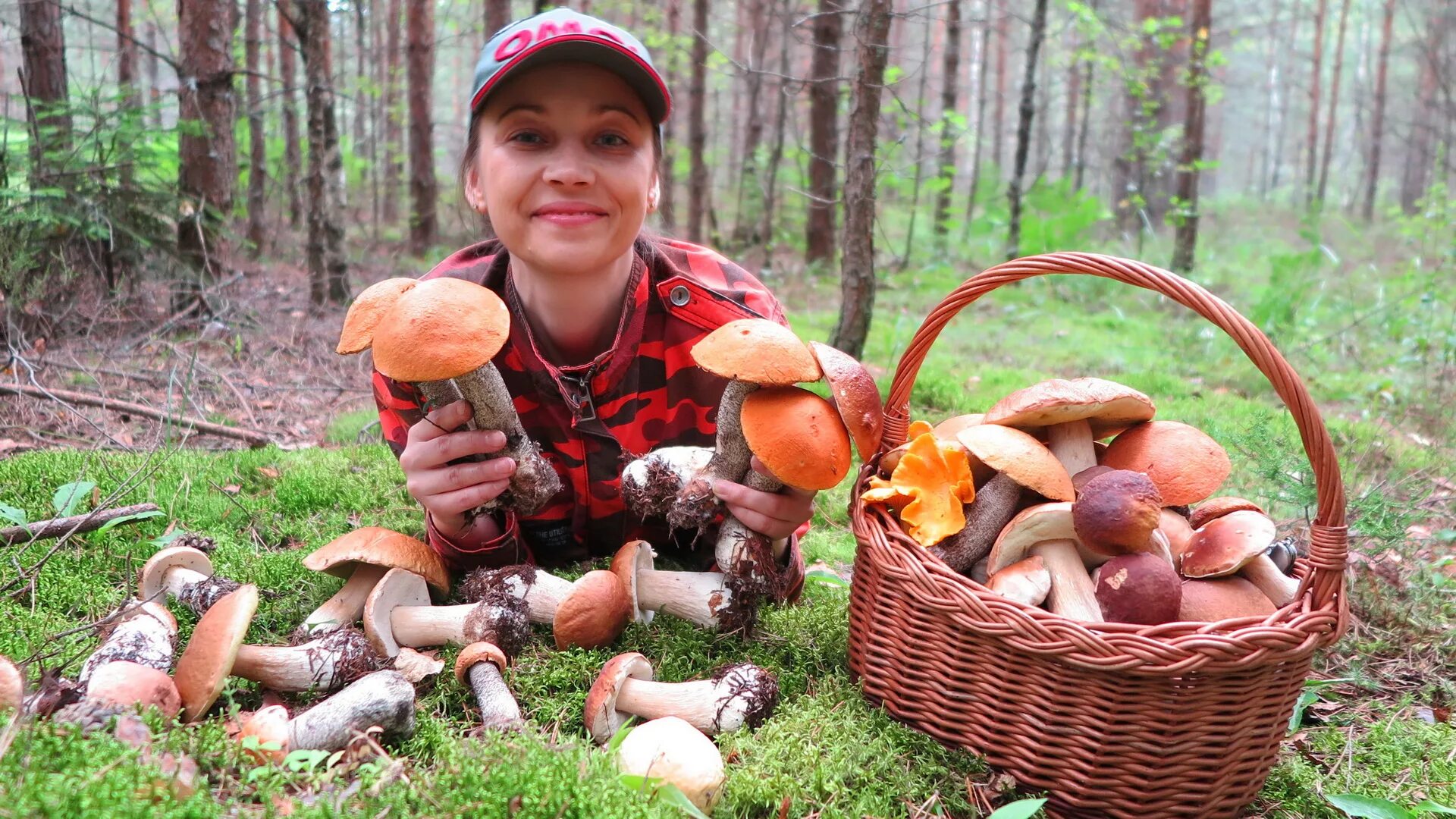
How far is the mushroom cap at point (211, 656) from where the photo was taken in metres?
1.85

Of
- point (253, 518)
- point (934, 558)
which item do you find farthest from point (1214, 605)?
point (253, 518)

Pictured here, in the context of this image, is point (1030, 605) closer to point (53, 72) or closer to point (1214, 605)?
point (1214, 605)

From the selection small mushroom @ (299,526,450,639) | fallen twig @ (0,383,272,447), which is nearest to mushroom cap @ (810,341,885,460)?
small mushroom @ (299,526,450,639)

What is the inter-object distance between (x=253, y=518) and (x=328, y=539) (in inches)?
15.7

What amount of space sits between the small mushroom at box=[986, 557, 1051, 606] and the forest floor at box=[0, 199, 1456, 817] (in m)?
0.42

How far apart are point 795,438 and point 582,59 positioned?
130 centimetres

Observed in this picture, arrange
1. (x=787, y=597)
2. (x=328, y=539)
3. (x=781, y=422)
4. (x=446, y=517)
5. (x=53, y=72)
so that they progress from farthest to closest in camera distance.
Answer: (x=53, y=72), (x=328, y=539), (x=787, y=597), (x=446, y=517), (x=781, y=422)

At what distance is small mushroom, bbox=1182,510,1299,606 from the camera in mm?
1960

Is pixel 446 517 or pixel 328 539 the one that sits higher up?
pixel 446 517

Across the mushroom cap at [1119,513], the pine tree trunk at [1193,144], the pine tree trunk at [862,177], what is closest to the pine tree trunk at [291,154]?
the pine tree trunk at [862,177]

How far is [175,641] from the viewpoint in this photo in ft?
7.23

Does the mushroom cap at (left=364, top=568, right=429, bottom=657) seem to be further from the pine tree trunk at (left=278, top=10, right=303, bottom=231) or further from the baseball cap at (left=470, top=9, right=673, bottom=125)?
the pine tree trunk at (left=278, top=10, right=303, bottom=231)

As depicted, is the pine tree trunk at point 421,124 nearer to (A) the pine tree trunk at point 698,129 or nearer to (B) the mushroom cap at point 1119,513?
(A) the pine tree trunk at point 698,129

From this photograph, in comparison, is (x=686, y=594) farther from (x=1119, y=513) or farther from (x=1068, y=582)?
(x=1119, y=513)
